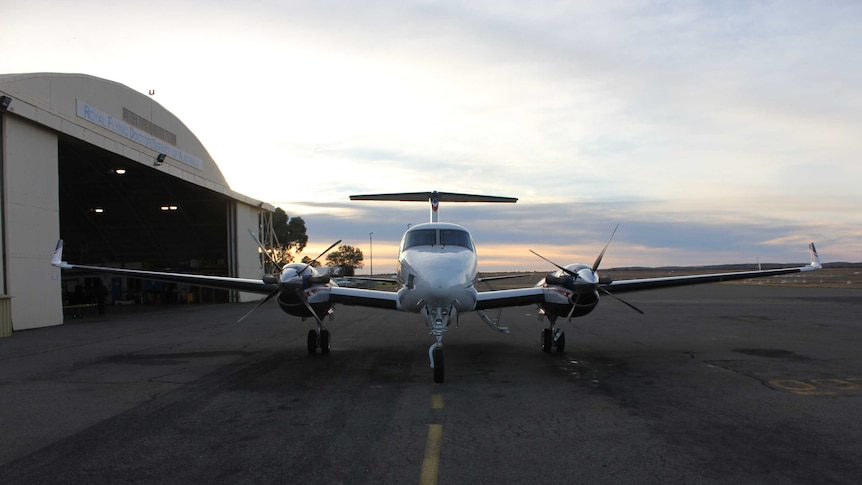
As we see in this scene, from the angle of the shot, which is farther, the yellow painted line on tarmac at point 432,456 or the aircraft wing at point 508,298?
the aircraft wing at point 508,298

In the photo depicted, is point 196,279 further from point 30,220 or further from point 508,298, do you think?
point 30,220

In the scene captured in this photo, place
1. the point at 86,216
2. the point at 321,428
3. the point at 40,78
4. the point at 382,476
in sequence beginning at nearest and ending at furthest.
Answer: the point at 382,476 → the point at 321,428 → the point at 40,78 → the point at 86,216

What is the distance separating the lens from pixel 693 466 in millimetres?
5281

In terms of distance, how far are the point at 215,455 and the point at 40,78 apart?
21772 mm

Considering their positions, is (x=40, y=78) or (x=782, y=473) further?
(x=40, y=78)

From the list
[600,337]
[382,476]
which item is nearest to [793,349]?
[600,337]

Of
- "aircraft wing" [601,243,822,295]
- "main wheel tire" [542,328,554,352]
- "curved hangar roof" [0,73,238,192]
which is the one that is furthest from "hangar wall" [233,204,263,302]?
"aircraft wing" [601,243,822,295]

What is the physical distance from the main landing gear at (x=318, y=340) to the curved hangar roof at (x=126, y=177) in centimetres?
1368

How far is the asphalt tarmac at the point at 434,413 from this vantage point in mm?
5254

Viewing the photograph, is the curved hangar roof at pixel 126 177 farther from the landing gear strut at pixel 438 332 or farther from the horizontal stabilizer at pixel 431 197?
the landing gear strut at pixel 438 332

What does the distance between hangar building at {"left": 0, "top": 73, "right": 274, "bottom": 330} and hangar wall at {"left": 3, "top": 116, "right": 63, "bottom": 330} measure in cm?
4

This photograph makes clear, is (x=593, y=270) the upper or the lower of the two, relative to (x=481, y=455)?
upper

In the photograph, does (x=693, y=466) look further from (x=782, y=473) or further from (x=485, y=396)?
(x=485, y=396)

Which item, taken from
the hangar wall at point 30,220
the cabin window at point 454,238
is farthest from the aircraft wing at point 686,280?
the hangar wall at point 30,220
